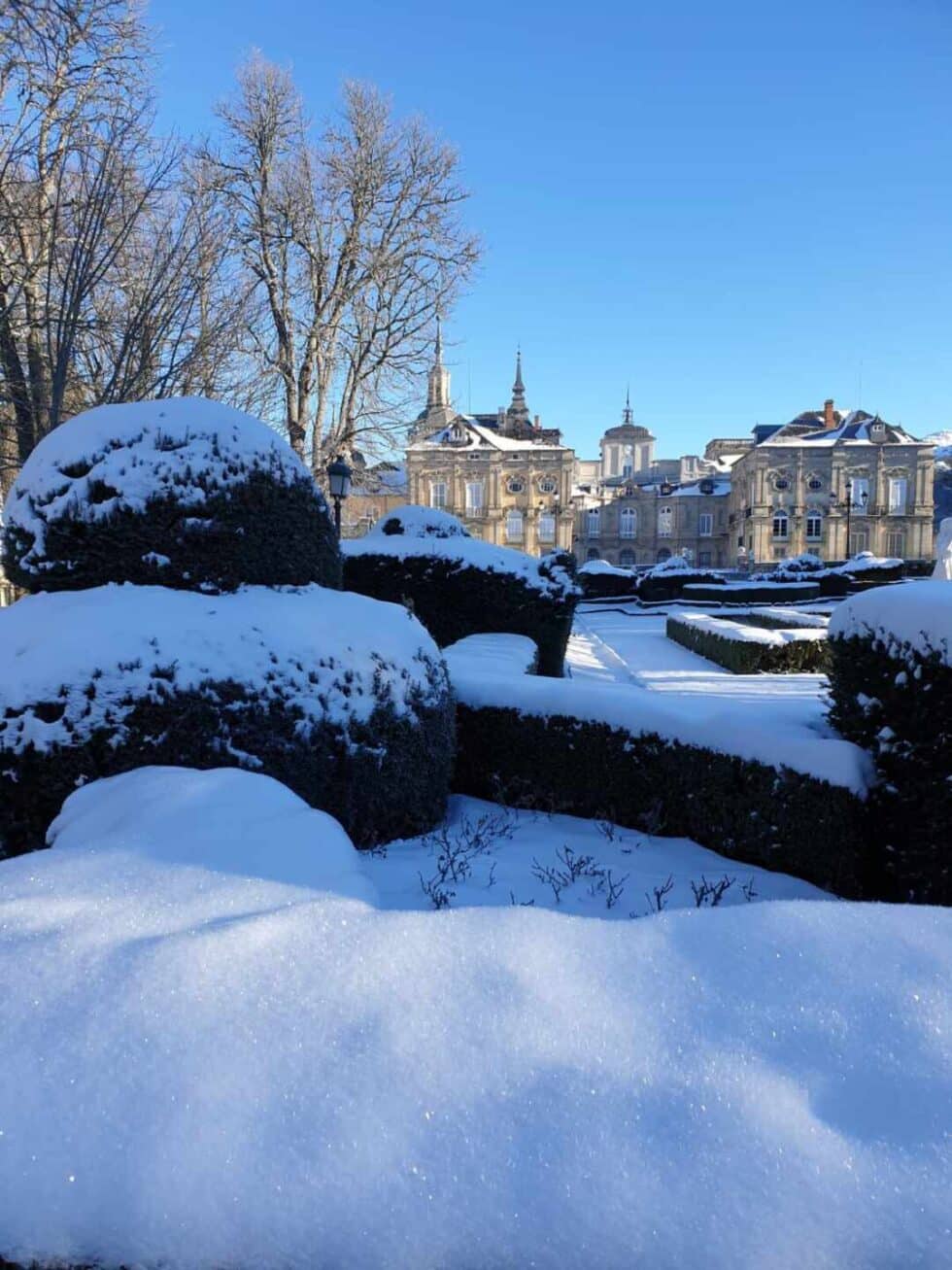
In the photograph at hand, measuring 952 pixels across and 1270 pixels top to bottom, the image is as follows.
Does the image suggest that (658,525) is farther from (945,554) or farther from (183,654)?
(183,654)

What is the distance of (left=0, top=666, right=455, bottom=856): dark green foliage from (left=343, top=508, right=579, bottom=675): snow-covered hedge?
584 centimetres

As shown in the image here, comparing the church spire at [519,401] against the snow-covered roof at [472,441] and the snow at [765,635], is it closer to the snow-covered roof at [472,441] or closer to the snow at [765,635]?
the snow-covered roof at [472,441]

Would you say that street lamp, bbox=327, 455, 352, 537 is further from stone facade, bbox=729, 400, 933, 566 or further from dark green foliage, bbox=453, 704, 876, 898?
stone facade, bbox=729, 400, 933, 566

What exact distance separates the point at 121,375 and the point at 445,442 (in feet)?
185

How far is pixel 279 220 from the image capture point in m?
16.9

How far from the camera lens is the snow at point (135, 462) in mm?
3479

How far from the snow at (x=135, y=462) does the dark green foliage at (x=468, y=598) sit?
5.58 m

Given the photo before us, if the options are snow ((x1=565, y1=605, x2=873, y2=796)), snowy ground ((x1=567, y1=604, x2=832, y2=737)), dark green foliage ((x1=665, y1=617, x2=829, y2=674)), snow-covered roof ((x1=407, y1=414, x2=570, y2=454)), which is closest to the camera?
snow ((x1=565, y1=605, x2=873, y2=796))

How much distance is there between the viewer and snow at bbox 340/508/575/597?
937 cm

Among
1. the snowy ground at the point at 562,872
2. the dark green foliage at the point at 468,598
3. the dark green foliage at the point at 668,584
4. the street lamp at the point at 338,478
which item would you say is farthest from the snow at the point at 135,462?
the dark green foliage at the point at 668,584

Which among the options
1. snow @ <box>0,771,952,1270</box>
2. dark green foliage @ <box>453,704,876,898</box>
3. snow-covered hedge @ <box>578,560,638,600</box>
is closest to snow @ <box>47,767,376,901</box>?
snow @ <box>0,771,952,1270</box>

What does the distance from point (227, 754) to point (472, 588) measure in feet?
21.4

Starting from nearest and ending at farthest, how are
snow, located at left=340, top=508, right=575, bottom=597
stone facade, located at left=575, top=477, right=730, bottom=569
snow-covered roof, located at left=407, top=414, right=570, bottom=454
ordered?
1. snow, located at left=340, top=508, right=575, bottom=597
2. snow-covered roof, located at left=407, top=414, right=570, bottom=454
3. stone facade, located at left=575, top=477, right=730, bottom=569

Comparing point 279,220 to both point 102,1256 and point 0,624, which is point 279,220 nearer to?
point 0,624
